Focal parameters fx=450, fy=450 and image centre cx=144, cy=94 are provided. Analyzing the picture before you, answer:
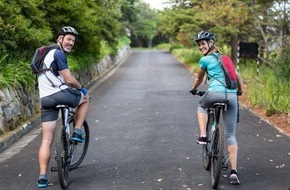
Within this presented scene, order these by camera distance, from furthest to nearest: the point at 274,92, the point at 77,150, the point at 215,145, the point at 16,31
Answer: the point at 274,92
the point at 16,31
the point at 77,150
the point at 215,145

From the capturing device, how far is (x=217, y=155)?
5.60m

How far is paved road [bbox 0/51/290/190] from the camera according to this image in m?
5.94

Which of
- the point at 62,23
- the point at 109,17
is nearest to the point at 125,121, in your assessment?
the point at 62,23

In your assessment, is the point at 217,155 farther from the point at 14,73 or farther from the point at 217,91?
the point at 14,73

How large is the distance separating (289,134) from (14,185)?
18.9 feet

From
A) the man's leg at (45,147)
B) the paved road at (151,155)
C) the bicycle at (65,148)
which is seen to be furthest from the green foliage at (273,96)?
the man's leg at (45,147)

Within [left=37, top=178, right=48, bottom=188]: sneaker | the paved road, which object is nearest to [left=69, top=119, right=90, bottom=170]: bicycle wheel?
the paved road

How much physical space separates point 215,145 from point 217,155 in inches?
8.4

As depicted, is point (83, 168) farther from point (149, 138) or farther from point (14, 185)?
point (149, 138)

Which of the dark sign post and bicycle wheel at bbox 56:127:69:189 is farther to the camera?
the dark sign post

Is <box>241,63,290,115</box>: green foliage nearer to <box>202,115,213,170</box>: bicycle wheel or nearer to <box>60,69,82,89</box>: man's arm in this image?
<box>202,115,213,170</box>: bicycle wheel

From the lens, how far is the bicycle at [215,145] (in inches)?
217

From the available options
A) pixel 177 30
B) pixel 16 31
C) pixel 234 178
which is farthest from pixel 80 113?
pixel 177 30

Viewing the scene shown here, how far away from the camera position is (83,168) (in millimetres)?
6688
